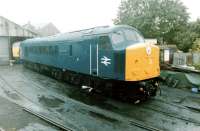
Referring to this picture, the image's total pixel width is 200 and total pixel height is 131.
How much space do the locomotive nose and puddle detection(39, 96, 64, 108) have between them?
348 centimetres

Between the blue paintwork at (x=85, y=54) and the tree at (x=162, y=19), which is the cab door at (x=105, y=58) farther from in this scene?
the tree at (x=162, y=19)

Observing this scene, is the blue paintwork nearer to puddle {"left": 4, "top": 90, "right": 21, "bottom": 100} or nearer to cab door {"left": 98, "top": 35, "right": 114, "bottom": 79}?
cab door {"left": 98, "top": 35, "right": 114, "bottom": 79}

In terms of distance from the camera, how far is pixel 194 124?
7.97 meters

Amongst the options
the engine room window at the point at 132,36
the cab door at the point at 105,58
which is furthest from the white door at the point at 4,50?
the engine room window at the point at 132,36

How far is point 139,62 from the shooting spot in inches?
383

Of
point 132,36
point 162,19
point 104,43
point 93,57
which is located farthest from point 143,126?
point 162,19

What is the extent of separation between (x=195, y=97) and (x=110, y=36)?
534cm

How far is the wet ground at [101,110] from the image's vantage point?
7941 mm

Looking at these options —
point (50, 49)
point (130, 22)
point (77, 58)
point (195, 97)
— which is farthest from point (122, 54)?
point (130, 22)

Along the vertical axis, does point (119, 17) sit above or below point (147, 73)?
above

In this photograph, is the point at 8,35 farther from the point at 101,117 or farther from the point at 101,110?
the point at 101,117

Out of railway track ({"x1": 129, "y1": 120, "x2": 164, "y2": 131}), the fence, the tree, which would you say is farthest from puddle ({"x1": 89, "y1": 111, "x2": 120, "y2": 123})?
the tree

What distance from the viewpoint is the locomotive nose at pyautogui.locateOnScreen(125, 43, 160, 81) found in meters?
9.48

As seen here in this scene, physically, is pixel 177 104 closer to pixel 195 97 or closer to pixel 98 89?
pixel 195 97
